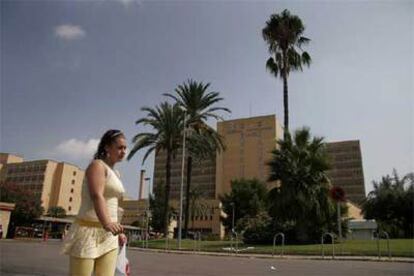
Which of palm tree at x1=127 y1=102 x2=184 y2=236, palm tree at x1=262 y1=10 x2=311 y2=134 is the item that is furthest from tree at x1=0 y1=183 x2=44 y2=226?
palm tree at x1=262 y1=10 x2=311 y2=134

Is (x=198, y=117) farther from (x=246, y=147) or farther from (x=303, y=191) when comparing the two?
(x=246, y=147)

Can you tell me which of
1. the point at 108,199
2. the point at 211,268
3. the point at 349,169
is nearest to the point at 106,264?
the point at 108,199

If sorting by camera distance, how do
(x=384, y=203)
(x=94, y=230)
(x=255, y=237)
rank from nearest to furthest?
(x=94, y=230) → (x=255, y=237) → (x=384, y=203)

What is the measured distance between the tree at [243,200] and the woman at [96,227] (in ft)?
249

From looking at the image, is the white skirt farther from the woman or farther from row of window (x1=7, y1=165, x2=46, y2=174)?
row of window (x1=7, y1=165, x2=46, y2=174)

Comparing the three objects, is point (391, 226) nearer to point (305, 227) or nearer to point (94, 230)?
point (305, 227)

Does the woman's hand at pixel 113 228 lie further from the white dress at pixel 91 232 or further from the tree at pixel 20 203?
the tree at pixel 20 203

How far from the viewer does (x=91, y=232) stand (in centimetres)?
323

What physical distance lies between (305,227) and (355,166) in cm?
13129

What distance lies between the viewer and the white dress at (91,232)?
3.19 metres

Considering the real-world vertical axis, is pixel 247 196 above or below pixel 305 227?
above

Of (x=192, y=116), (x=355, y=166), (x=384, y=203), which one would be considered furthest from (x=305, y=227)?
(x=355, y=166)

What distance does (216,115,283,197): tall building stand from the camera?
122750 millimetres

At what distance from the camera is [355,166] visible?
488ft
